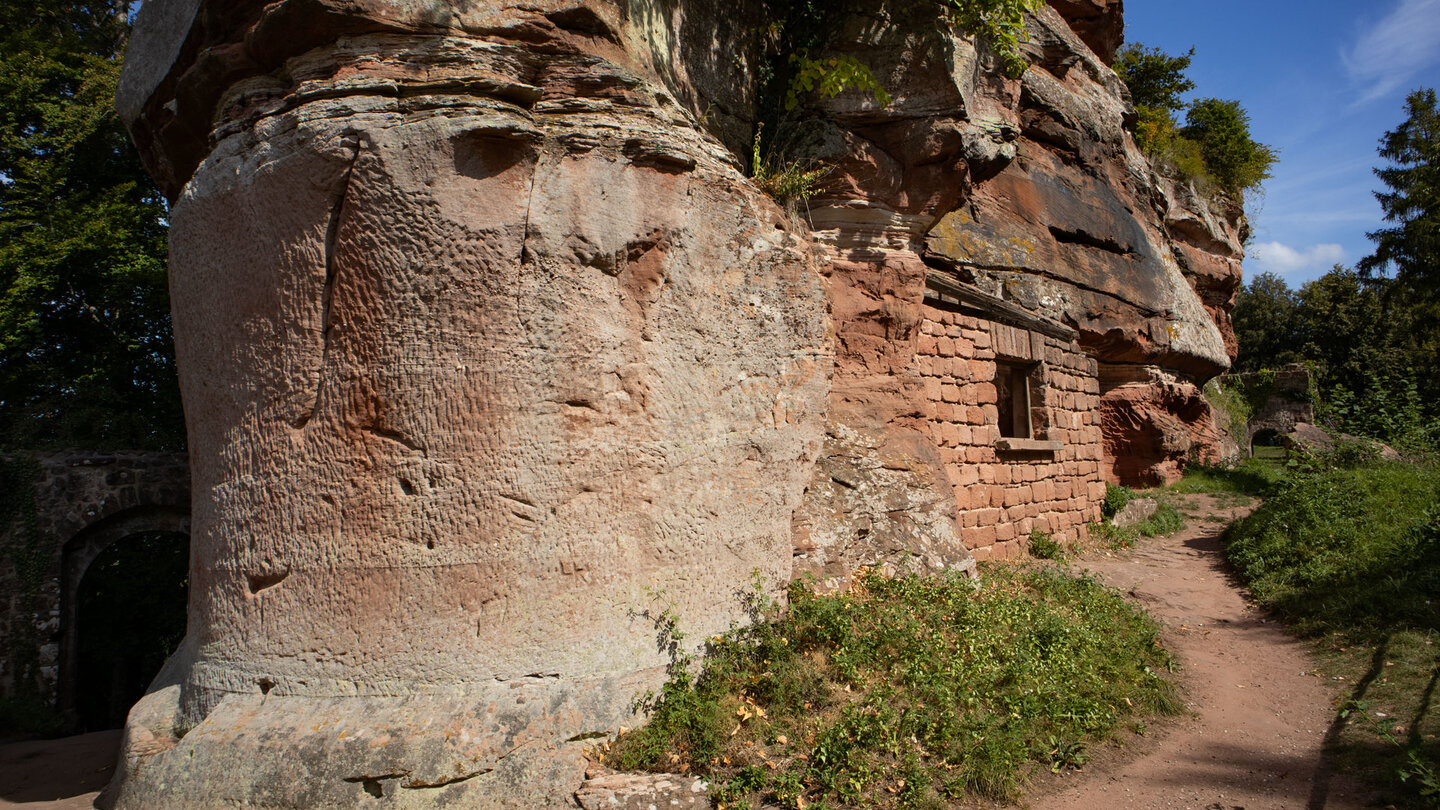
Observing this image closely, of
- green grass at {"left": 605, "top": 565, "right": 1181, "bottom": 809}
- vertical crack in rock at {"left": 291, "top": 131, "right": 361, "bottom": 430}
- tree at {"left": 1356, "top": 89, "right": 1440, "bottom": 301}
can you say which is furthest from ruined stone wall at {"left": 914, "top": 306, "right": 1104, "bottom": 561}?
tree at {"left": 1356, "top": 89, "right": 1440, "bottom": 301}

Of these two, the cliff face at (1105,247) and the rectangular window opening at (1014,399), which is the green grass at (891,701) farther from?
the cliff face at (1105,247)

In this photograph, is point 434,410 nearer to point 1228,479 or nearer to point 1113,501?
point 1113,501

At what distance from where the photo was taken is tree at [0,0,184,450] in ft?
33.4

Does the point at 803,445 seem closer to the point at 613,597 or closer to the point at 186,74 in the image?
the point at 613,597

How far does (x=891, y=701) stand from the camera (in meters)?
3.73

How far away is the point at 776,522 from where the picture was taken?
4.38 m

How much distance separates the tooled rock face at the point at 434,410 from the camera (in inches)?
133

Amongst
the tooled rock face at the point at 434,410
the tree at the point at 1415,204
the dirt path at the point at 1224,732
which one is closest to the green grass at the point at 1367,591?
the dirt path at the point at 1224,732

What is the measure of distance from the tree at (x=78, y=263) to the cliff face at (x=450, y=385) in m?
7.35

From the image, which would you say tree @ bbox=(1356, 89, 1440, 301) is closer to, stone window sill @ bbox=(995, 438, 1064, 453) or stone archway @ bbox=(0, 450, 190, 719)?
stone window sill @ bbox=(995, 438, 1064, 453)

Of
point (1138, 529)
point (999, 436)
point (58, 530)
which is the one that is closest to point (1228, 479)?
point (1138, 529)

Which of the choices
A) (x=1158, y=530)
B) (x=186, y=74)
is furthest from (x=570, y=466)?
(x=1158, y=530)

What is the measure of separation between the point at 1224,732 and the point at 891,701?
209 centimetres

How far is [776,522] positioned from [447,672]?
1.91 meters
